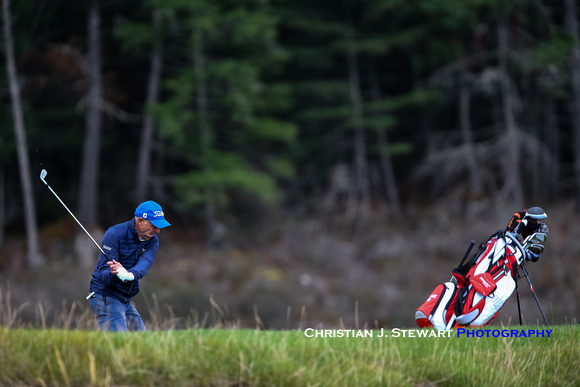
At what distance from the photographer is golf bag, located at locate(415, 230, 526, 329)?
295 inches

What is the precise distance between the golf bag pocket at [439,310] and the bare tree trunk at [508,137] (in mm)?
17432

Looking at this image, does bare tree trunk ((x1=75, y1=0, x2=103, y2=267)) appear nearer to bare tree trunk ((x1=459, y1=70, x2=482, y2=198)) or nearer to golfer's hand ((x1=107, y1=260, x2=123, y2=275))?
bare tree trunk ((x1=459, y1=70, x2=482, y2=198))

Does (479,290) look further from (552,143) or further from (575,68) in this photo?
(552,143)

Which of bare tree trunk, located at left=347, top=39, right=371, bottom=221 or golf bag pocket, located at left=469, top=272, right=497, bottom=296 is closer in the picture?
golf bag pocket, located at left=469, top=272, right=497, bottom=296

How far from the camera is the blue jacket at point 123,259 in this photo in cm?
714

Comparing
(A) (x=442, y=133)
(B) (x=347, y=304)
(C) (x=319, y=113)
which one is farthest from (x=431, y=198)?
(B) (x=347, y=304)

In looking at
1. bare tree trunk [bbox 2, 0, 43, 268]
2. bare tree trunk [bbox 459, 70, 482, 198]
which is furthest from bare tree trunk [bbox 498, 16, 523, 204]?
bare tree trunk [bbox 2, 0, 43, 268]

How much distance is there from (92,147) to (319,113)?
804cm

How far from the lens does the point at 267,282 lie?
21.4 meters

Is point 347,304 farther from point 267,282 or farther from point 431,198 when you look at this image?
point 431,198

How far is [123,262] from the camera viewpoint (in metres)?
7.38

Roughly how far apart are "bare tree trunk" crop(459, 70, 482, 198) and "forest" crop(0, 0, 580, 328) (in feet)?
0.25

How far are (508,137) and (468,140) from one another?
1.99 m

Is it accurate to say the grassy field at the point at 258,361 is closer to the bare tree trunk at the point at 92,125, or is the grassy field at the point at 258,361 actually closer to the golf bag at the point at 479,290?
the golf bag at the point at 479,290
